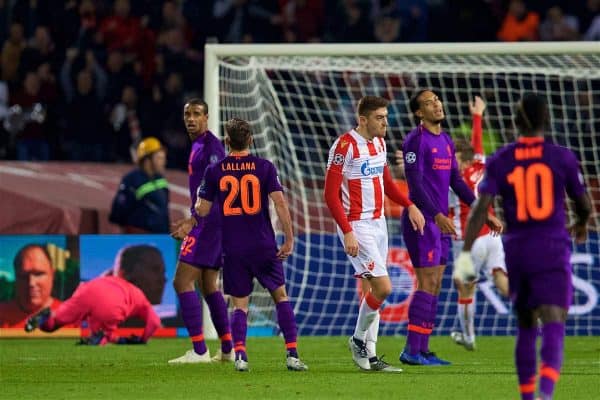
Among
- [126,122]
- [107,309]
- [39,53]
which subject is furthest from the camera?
[39,53]

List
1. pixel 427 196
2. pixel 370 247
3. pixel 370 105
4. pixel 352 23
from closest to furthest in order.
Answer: pixel 370 247 → pixel 370 105 → pixel 427 196 → pixel 352 23

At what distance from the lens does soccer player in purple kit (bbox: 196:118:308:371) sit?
10.4m

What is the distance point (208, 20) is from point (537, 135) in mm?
14203

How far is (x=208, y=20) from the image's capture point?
834 inches

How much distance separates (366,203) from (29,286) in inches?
212

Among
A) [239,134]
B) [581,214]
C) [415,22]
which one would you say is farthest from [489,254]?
[415,22]

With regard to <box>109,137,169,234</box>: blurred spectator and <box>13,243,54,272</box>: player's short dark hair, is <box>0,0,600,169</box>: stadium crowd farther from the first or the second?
<box>13,243,54,272</box>: player's short dark hair

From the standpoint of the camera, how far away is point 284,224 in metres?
10.3

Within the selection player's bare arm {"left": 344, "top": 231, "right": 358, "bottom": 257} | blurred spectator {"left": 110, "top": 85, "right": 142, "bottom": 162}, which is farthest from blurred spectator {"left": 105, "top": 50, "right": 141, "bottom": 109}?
player's bare arm {"left": 344, "top": 231, "right": 358, "bottom": 257}

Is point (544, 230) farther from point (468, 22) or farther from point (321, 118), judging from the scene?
point (468, 22)

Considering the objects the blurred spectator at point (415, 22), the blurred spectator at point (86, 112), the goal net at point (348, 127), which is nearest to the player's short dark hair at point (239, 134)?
the goal net at point (348, 127)

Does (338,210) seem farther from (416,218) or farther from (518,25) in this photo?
(518,25)

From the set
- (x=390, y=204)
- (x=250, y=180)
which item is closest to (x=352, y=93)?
(x=390, y=204)

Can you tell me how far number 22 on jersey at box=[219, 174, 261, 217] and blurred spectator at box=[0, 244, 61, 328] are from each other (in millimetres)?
4758
